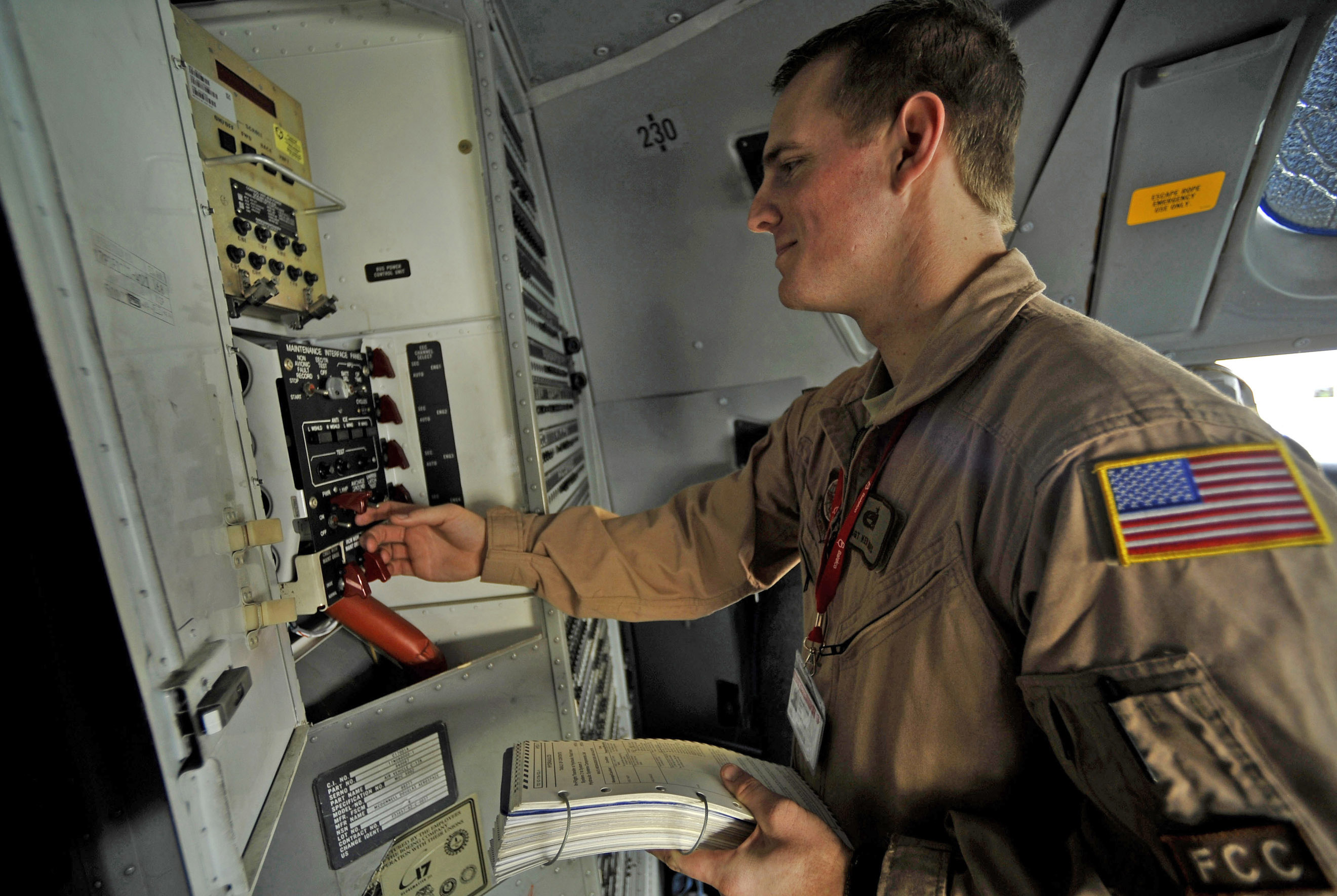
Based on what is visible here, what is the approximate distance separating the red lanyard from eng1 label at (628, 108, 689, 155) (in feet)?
5.24

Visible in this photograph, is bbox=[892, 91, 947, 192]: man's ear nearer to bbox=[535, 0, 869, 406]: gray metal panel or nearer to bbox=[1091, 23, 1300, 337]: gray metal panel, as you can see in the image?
bbox=[535, 0, 869, 406]: gray metal panel

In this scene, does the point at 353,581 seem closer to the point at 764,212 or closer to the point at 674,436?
the point at 764,212

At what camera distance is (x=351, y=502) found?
1.31m

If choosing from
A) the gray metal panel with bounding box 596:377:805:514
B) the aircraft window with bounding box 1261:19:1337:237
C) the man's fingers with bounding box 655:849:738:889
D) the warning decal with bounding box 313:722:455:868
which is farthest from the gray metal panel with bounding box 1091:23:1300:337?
the warning decal with bounding box 313:722:455:868

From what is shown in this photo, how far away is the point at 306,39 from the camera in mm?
1553

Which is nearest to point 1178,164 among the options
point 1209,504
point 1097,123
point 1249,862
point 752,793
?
point 1097,123

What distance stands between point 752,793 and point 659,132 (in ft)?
6.92

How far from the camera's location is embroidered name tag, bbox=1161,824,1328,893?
0.53 metres

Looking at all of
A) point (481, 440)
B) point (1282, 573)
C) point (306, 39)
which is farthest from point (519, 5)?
point (1282, 573)

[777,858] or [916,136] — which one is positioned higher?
[916,136]

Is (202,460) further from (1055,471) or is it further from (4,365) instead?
(1055,471)

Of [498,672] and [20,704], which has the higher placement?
[20,704]

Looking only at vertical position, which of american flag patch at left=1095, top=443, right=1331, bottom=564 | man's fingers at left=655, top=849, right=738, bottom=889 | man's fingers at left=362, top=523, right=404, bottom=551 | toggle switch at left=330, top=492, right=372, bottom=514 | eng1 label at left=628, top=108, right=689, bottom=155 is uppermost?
eng1 label at left=628, top=108, right=689, bottom=155

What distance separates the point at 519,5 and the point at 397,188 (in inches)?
27.7
